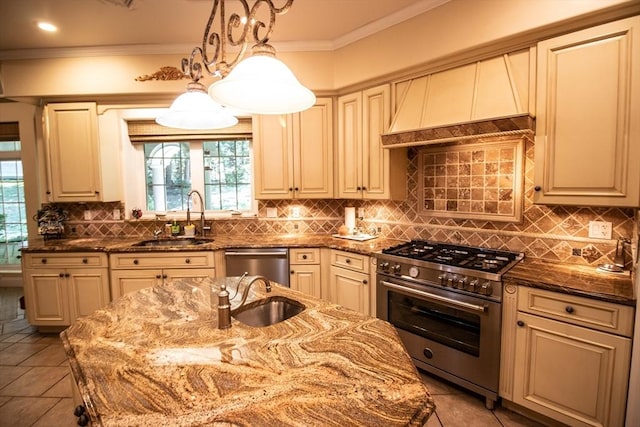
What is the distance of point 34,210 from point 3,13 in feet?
7.69

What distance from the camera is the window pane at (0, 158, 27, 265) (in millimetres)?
4484

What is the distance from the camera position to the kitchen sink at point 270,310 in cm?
A: 154

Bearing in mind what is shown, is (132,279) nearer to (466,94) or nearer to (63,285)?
(63,285)

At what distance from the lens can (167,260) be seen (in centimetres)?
300

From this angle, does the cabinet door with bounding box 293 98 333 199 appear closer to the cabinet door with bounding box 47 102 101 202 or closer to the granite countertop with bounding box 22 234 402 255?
the granite countertop with bounding box 22 234 402 255

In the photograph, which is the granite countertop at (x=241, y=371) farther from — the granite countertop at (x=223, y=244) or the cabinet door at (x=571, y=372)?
the granite countertop at (x=223, y=244)

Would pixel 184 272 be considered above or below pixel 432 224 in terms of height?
below

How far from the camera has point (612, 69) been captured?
1.74 meters

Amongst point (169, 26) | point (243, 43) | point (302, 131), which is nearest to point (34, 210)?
point (169, 26)

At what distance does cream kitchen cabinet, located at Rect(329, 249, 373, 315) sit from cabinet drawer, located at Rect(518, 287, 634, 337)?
3.73 ft

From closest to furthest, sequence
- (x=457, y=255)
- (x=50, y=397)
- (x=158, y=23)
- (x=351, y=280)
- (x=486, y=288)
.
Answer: (x=486, y=288), (x=50, y=397), (x=457, y=255), (x=158, y=23), (x=351, y=280)

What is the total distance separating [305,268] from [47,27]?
3.07 metres

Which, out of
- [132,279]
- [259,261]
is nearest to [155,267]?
[132,279]

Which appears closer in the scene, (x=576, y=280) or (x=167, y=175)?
(x=576, y=280)
